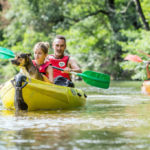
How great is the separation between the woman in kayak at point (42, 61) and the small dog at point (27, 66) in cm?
23

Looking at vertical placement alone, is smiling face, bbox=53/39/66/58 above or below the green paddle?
above

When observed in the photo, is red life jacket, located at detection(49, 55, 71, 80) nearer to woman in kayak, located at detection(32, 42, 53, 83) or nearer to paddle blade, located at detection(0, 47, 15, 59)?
woman in kayak, located at detection(32, 42, 53, 83)

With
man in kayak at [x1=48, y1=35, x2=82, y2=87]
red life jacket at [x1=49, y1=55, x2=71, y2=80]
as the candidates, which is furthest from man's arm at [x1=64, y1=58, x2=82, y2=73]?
red life jacket at [x1=49, y1=55, x2=71, y2=80]

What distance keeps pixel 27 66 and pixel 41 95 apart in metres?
0.53

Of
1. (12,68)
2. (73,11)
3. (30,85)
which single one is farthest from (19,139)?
(12,68)

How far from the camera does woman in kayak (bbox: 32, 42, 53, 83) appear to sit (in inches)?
252

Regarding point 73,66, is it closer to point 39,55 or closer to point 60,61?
point 60,61

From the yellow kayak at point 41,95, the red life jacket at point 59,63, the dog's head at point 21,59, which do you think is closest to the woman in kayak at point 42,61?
the yellow kayak at point 41,95

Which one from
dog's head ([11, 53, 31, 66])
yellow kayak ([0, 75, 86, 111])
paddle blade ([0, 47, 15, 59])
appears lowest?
yellow kayak ([0, 75, 86, 111])

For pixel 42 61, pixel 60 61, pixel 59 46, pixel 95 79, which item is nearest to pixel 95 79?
pixel 95 79

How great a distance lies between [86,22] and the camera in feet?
75.8

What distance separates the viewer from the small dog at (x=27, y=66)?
5711 mm

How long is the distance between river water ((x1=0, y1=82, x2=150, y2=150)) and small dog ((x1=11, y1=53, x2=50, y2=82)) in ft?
2.13

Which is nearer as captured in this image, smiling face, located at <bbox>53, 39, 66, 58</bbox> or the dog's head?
the dog's head
